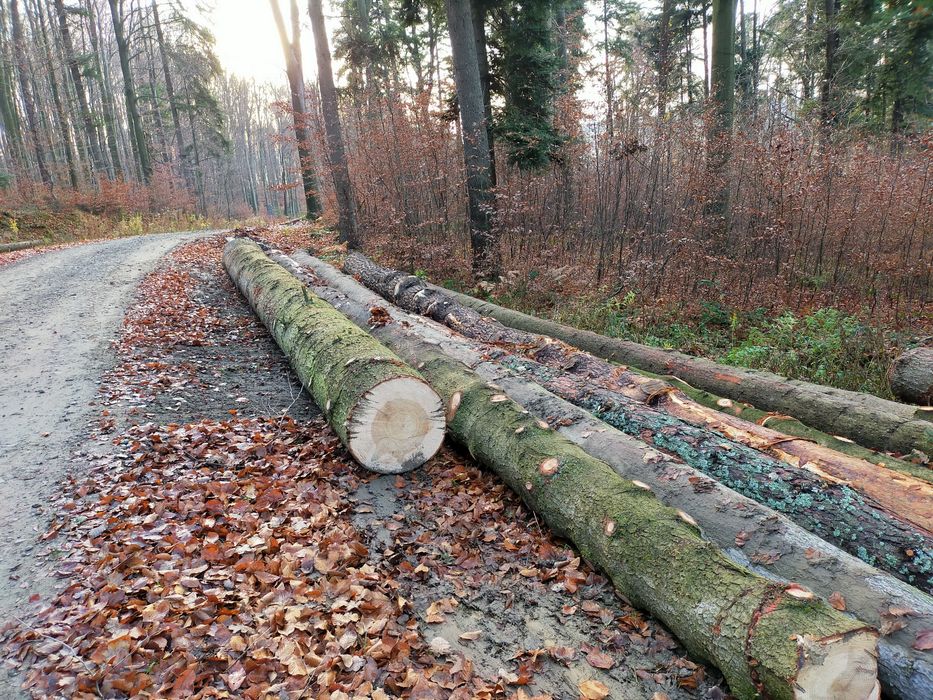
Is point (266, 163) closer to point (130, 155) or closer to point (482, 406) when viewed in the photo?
point (130, 155)

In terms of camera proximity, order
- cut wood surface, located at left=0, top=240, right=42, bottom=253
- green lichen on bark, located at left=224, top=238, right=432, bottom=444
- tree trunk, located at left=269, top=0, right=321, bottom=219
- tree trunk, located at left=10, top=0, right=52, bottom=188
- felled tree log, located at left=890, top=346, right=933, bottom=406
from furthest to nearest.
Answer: tree trunk, located at left=10, top=0, right=52, bottom=188 → tree trunk, located at left=269, top=0, right=321, bottom=219 → cut wood surface, located at left=0, top=240, right=42, bottom=253 → felled tree log, located at left=890, top=346, right=933, bottom=406 → green lichen on bark, located at left=224, top=238, right=432, bottom=444

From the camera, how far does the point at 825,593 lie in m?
2.76

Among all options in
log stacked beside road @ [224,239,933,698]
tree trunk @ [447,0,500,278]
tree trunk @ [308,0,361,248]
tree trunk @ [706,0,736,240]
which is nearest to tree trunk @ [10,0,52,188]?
tree trunk @ [308,0,361,248]

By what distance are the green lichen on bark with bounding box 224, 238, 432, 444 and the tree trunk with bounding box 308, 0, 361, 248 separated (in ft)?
15.5

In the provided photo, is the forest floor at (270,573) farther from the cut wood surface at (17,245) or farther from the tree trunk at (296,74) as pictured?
the tree trunk at (296,74)

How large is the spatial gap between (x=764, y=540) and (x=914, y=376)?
3521 mm

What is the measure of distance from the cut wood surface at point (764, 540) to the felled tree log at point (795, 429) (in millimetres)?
1404

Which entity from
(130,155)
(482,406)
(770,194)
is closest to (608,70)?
(770,194)

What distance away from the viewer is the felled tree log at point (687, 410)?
133 inches

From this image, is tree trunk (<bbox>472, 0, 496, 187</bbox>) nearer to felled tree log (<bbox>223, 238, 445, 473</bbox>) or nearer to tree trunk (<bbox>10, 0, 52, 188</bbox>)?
felled tree log (<bbox>223, 238, 445, 473</bbox>)

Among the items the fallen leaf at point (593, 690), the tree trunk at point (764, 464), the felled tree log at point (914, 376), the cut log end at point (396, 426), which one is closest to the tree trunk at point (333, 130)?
the tree trunk at point (764, 464)

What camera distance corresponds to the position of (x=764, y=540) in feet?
9.98

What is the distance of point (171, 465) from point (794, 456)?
5013 millimetres

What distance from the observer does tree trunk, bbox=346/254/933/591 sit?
3.05 meters
